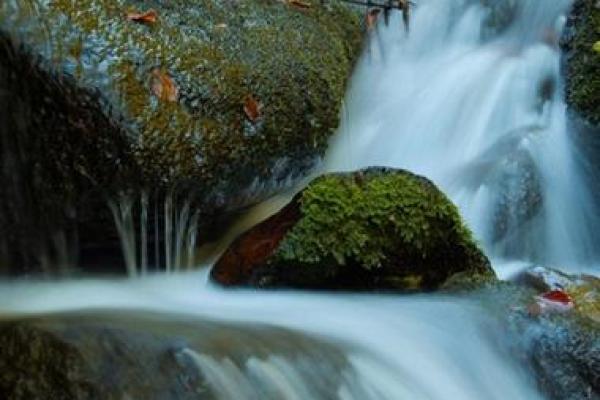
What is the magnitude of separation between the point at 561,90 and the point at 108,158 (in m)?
3.81

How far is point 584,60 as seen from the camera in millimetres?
6570

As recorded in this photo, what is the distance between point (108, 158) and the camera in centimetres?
411

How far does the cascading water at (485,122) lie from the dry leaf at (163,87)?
172 centimetres

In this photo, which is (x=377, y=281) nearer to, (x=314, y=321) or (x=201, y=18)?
(x=314, y=321)

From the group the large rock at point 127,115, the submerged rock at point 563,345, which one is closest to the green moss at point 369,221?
the large rock at point 127,115

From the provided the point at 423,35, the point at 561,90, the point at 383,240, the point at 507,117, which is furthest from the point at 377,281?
the point at 423,35

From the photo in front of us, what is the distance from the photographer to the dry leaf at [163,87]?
4246 millimetres

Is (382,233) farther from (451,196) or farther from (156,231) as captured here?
(451,196)

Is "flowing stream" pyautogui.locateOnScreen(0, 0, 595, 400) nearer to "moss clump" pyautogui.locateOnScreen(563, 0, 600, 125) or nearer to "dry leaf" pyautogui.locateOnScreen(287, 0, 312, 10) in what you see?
"moss clump" pyautogui.locateOnScreen(563, 0, 600, 125)

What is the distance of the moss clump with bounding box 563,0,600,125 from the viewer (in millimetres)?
6332

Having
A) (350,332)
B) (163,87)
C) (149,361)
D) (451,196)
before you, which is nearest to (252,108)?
(163,87)

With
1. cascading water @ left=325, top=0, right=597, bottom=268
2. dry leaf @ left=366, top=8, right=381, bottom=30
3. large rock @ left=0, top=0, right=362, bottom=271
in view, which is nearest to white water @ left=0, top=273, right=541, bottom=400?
large rock @ left=0, top=0, right=362, bottom=271

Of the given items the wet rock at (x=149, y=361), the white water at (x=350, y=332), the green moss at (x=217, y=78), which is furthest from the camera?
the green moss at (x=217, y=78)

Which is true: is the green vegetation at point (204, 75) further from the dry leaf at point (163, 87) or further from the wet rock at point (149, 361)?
the wet rock at point (149, 361)
